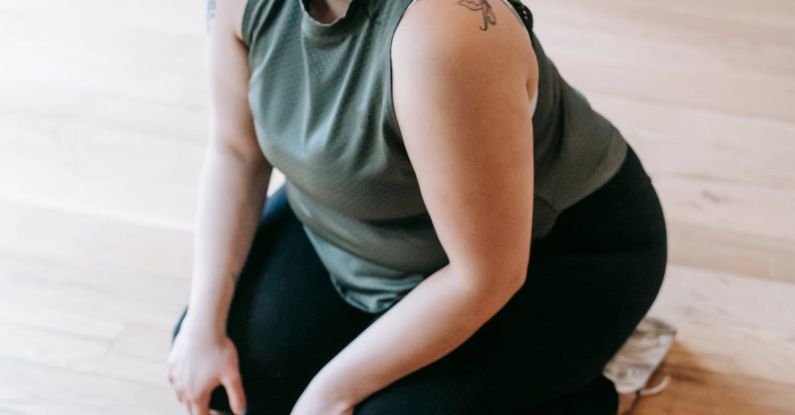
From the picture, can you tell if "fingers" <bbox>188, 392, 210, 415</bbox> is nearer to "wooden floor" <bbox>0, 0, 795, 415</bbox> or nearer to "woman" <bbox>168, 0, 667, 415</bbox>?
"woman" <bbox>168, 0, 667, 415</bbox>

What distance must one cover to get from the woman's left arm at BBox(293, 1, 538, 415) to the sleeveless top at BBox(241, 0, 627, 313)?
0.04 meters

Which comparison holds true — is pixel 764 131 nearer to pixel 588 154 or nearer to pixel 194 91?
pixel 588 154

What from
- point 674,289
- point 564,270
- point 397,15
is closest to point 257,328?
point 564,270

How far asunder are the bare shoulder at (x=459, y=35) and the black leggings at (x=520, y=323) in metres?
0.35

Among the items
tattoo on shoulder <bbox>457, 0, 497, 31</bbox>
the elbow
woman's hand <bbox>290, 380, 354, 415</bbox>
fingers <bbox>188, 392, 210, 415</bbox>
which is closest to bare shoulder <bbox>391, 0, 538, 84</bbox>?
tattoo on shoulder <bbox>457, 0, 497, 31</bbox>

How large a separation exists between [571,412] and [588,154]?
36 cm

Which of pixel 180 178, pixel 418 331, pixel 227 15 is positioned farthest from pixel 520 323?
pixel 180 178

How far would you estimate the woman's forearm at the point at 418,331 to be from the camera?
92 centimetres

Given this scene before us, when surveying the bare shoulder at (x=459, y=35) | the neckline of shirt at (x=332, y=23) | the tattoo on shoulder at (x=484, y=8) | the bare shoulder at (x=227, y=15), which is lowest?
the bare shoulder at (x=227, y=15)

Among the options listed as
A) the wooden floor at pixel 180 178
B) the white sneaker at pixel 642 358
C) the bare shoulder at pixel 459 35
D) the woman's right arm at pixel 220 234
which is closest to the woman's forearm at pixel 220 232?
the woman's right arm at pixel 220 234

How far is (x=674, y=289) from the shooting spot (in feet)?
4.76

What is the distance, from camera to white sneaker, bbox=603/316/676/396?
1.23 m

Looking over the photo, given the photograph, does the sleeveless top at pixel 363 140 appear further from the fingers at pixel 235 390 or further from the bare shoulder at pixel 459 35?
the fingers at pixel 235 390

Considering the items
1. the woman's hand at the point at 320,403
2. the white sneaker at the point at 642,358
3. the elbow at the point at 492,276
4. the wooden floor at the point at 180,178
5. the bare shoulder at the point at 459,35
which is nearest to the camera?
the bare shoulder at the point at 459,35
